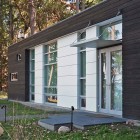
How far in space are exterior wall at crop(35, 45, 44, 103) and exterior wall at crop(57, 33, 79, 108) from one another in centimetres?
247

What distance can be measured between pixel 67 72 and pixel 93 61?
2.56 metres

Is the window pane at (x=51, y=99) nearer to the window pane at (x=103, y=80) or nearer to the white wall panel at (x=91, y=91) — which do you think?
the white wall panel at (x=91, y=91)

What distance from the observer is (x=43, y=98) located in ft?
66.0

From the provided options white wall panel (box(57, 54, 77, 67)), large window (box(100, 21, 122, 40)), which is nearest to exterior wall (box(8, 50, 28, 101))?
white wall panel (box(57, 54, 77, 67))

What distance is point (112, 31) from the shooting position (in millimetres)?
13531

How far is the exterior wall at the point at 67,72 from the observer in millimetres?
16297

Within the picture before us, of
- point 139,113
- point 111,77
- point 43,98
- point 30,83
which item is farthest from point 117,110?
point 30,83

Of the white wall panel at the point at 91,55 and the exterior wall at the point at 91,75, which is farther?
the white wall panel at the point at 91,55

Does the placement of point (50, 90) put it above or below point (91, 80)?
below

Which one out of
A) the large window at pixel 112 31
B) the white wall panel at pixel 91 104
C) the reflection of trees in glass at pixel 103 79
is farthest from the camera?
the white wall panel at pixel 91 104

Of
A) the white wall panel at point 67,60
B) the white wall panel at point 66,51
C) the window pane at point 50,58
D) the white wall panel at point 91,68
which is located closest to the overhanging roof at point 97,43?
the white wall panel at point 91,68

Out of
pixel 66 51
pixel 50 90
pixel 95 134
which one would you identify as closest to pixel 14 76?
pixel 50 90

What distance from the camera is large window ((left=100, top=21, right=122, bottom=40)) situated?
13102 mm

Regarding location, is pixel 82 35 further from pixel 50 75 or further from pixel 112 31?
pixel 50 75
